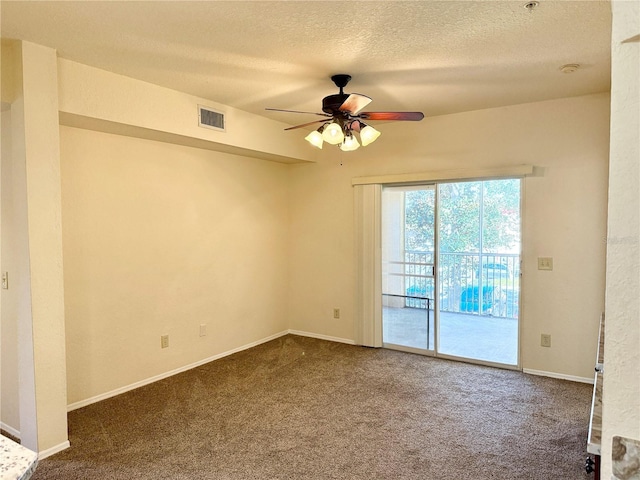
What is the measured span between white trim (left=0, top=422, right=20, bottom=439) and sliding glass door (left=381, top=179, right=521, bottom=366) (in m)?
3.48

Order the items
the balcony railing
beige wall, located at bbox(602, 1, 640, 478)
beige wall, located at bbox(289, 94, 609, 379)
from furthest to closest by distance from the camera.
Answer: the balcony railing → beige wall, located at bbox(289, 94, 609, 379) → beige wall, located at bbox(602, 1, 640, 478)

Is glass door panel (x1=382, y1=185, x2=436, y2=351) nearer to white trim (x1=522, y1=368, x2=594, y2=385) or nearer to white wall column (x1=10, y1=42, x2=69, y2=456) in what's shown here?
white trim (x1=522, y1=368, x2=594, y2=385)

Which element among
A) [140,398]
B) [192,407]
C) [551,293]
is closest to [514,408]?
[551,293]

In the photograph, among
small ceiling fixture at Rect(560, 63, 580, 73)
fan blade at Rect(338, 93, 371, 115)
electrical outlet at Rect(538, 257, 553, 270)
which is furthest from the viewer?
electrical outlet at Rect(538, 257, 553, 270)

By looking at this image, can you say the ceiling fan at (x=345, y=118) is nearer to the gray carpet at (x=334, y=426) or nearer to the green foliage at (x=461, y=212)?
the green foliage at (x=461, y=212)

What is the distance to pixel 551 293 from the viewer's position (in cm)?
388

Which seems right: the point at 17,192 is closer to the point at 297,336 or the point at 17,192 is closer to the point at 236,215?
the point at 236,215

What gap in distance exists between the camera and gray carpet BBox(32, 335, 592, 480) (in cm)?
246

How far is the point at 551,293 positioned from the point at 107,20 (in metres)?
4.06

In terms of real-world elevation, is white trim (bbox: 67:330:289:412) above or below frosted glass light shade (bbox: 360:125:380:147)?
below

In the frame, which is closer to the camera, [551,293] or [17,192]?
[17,192]

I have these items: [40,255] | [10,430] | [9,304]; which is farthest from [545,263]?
[10,430]

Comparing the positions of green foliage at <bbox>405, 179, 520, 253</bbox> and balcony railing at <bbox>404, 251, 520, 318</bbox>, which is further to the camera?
balcony railing at <bbox>404, 251, 520, 318</bbox>

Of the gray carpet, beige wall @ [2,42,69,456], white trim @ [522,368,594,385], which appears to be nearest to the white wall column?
beige wall @ [2,42,69,456]
